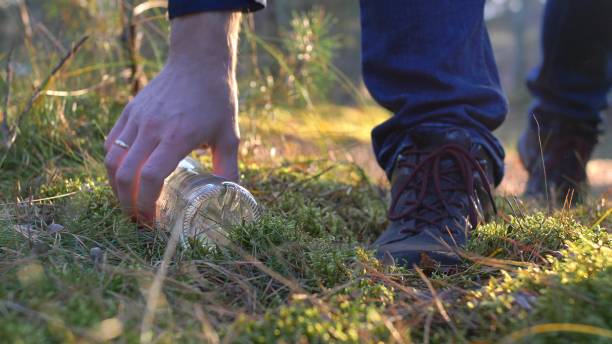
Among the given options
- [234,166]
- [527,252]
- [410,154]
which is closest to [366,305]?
[527,252]

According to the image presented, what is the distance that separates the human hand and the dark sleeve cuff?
0.02m

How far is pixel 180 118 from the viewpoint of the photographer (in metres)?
1.48

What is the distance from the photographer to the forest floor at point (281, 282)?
0.96 meters

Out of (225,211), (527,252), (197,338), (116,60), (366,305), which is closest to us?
(197,338)

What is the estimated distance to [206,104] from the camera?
5.01 feet

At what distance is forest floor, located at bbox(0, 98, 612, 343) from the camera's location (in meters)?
0.96

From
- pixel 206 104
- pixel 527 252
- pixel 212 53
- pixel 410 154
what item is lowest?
pixel 527 252

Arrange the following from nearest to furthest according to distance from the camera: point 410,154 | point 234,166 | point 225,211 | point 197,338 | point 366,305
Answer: point 197,338 < point 366,305 < point 225,211 < point 234,166 < point 410,154

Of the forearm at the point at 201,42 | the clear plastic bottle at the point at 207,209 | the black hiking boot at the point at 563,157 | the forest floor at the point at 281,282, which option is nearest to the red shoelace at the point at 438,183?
the forest floor at the point at 281,282

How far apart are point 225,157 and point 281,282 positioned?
19.1 inches

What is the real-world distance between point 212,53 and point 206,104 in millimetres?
157

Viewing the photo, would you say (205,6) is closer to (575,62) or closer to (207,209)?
(207,209)

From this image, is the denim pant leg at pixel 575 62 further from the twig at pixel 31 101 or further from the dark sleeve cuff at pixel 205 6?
the twig at pixel 31 101

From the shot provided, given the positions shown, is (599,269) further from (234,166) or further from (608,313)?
(234,166)
